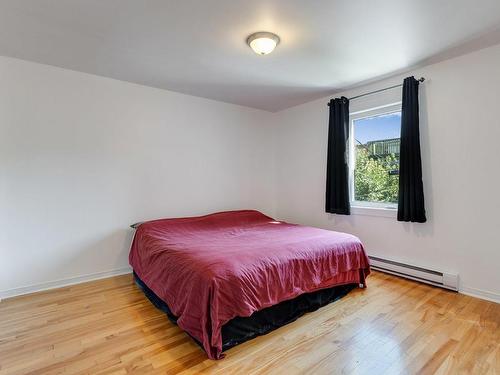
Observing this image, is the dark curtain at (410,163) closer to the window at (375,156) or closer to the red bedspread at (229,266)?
the window at (375,156)

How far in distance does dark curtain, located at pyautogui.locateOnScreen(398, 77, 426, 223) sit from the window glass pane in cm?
27

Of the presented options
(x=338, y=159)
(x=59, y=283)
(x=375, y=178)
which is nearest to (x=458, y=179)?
(x=375, y=178)

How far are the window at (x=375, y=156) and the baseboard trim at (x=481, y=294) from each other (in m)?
1.05

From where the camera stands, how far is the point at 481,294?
2492 millimetres

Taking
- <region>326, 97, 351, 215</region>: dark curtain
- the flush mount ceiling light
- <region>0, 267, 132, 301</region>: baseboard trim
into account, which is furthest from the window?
<region>0, 267, 132, 301</region>: baseboard trim

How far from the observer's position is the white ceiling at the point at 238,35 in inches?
73.0

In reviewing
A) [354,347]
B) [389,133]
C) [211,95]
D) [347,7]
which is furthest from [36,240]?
[389,133]

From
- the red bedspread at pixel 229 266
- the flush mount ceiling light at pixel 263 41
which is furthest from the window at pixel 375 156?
the flush mount ceiling light at pixel 263 41

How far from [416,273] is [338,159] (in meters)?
1.59

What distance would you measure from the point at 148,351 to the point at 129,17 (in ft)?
7.76

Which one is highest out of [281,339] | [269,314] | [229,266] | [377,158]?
[377,158]

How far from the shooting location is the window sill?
313 cm

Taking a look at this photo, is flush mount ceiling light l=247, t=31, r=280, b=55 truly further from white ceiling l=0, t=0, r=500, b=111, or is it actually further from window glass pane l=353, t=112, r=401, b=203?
window glass pane l=353, t=112, r=401, b=203

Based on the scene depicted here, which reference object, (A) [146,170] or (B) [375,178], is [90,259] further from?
(B) [375,178]
